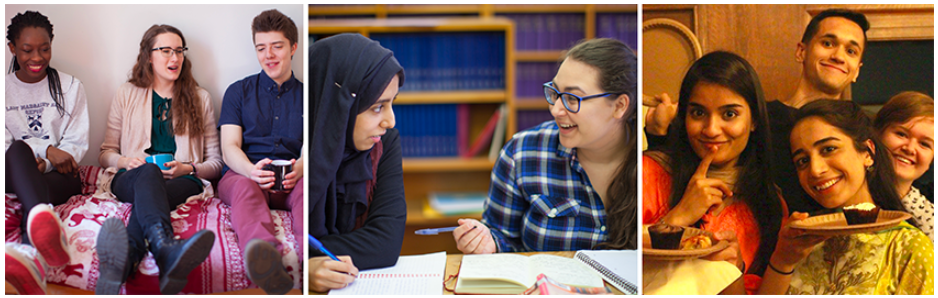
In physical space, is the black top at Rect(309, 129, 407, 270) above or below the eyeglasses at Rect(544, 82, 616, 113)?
below

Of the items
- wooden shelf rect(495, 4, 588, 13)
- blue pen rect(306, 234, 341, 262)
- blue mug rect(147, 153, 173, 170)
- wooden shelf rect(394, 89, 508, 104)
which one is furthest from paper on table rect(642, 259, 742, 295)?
blue mug rect(147, 153, 173, 170)

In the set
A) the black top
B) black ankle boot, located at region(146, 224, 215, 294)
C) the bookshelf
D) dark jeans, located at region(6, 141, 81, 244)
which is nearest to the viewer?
black ankle boot, located at region(146, 224, 215, 294)

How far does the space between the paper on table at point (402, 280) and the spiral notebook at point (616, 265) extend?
18.9 inches

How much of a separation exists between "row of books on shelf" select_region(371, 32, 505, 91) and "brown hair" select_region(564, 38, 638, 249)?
0.81ft

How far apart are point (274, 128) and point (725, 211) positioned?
140cm

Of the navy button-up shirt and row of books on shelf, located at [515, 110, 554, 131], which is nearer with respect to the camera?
the navy button-up shirt

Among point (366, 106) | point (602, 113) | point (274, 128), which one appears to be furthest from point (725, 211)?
point (274, 128)

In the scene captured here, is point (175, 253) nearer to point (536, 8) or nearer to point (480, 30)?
point (480, 30)

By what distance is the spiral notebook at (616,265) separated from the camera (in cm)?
182

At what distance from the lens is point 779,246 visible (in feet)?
6.05

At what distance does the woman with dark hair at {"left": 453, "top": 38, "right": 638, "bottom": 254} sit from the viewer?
1.92 m

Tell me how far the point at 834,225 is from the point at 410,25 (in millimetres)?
1484

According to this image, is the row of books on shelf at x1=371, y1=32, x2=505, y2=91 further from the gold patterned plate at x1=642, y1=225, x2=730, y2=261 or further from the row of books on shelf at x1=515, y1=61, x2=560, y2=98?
the gold patterned plate at x1=642, y1=225, x2=730, y2=261

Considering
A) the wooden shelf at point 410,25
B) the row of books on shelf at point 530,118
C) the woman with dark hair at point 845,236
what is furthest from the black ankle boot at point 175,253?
the woman with dark hair at point 845,236
